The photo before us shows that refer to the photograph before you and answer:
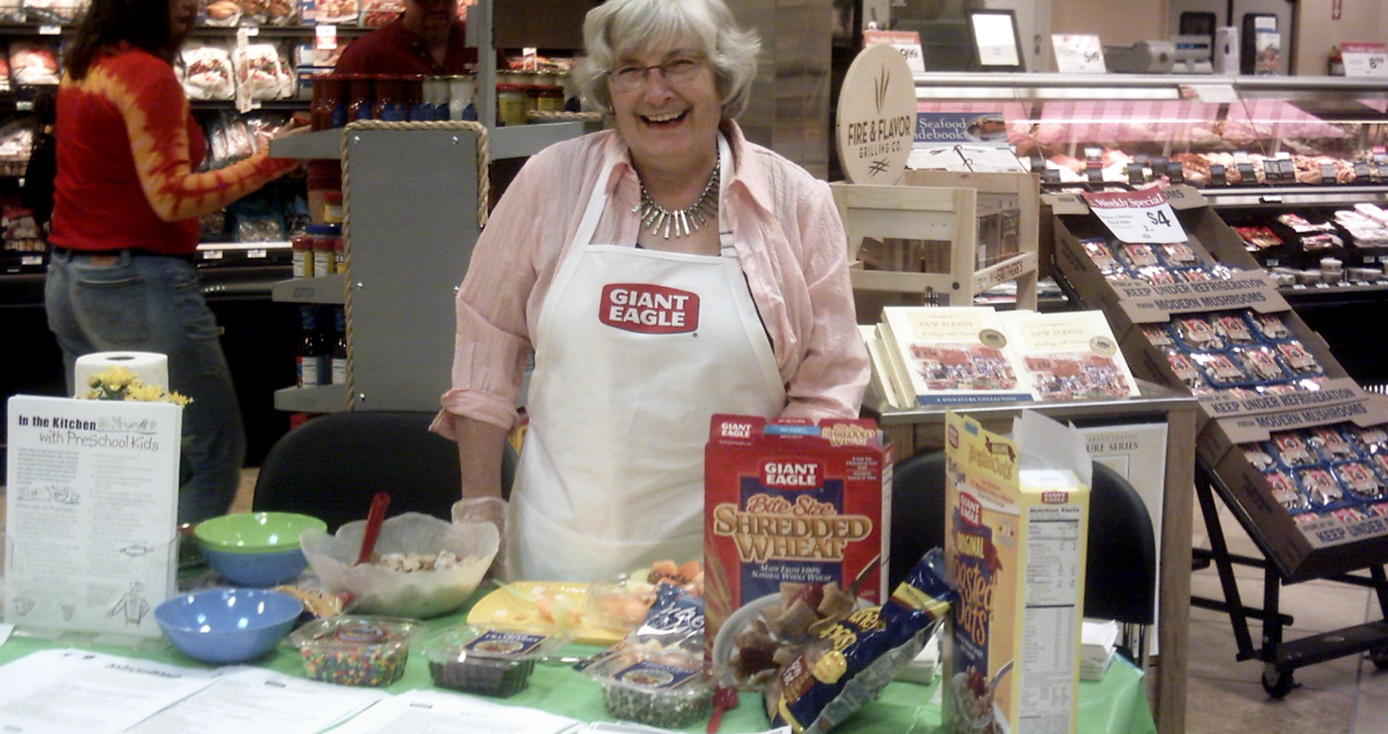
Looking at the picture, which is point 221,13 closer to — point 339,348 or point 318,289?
point 339,348

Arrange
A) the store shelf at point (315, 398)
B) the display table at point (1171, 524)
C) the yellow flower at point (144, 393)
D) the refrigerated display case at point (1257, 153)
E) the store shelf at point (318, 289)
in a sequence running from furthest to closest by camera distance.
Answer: the refrigerated display case at point (1257, 153) → the store shelf at point (315, 398) → the store shelf at point (318, 289) → the display table at point (1171, 524) → the yellow flower at point (144, 393)

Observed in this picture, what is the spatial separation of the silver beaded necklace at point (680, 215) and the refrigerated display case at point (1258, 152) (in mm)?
2711

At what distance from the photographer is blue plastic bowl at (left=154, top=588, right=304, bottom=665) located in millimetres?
1586

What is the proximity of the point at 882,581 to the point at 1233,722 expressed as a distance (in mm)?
2570

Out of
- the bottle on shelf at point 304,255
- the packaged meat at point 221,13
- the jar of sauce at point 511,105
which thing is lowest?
the bottle on shelf at point 304,255

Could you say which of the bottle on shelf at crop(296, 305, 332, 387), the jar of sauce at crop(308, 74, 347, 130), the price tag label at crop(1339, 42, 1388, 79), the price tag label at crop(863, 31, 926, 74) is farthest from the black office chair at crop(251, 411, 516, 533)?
the price tag label at crop(1339, 42, 1388, 79)

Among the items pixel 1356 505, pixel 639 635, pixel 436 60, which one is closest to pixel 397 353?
pixel 436 60

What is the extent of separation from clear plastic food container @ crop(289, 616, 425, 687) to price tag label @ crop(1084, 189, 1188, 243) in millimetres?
2639

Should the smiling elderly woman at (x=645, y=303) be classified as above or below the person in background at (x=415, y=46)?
below

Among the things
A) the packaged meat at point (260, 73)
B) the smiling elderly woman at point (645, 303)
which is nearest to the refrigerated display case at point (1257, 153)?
the smiling elderly woman at point (645, 303)

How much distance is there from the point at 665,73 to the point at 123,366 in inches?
36.2

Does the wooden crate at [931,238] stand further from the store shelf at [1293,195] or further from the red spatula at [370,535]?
the store shelf at [1293,195]

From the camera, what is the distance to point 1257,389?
11.5ft

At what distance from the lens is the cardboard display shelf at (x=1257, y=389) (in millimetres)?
3371
